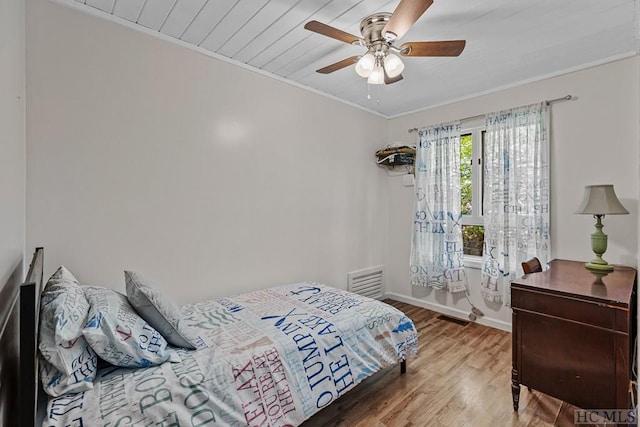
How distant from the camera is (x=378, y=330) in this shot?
2.12 m

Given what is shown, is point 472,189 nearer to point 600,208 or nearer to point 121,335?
point 600,208

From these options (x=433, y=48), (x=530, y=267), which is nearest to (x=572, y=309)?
(x=530, y=267)

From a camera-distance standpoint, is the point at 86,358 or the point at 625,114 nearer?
the point at 86,358

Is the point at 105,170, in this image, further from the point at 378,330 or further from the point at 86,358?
the point at 378,330

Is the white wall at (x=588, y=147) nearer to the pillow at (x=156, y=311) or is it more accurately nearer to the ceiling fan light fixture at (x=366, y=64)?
the ceiling fan light fixture at (x=366, y=64)

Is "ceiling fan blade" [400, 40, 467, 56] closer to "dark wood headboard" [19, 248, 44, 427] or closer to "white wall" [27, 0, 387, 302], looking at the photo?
"white wall" [27, 0, 387, 302]

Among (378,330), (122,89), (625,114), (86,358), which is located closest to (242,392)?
(86,358)

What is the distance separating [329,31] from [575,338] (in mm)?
2139

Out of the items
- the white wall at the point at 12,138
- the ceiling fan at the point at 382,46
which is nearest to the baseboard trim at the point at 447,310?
the ceiling fan at the point at 382,46

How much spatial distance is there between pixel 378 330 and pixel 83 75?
100.0 inches

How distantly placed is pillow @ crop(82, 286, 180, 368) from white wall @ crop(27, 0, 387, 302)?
0.64m

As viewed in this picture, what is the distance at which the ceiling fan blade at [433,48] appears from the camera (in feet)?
5.72

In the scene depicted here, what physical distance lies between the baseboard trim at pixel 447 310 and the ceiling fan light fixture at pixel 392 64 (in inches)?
107

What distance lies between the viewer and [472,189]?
11.1ft
